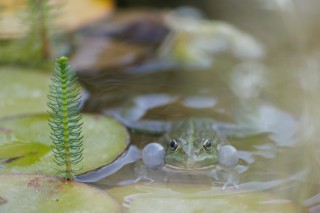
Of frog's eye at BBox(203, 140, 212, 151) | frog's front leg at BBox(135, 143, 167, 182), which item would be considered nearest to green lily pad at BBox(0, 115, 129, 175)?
frog's front leg at BBox(135, 143, 167, 182)

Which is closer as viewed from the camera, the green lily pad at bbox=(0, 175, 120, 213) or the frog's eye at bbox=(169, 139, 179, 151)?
the green lily pad at bbox=(0, 175, 120, 213)

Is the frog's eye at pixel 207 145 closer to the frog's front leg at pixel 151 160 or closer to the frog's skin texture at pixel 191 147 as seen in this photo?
the frog's skin texture at pixel 191 147

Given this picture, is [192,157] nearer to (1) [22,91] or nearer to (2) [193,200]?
(2) [193,200]

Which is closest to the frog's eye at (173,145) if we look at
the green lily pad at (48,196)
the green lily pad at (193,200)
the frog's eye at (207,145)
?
the frog's eye at (207,145)

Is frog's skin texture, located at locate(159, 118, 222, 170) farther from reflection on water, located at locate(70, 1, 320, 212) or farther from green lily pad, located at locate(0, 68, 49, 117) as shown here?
green lily pad, located at locate(0, 68, 49, 117)

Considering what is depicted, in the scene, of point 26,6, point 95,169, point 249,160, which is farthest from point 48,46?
point 249,160

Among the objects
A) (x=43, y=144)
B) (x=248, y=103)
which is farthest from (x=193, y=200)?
(x=248, y=103)
